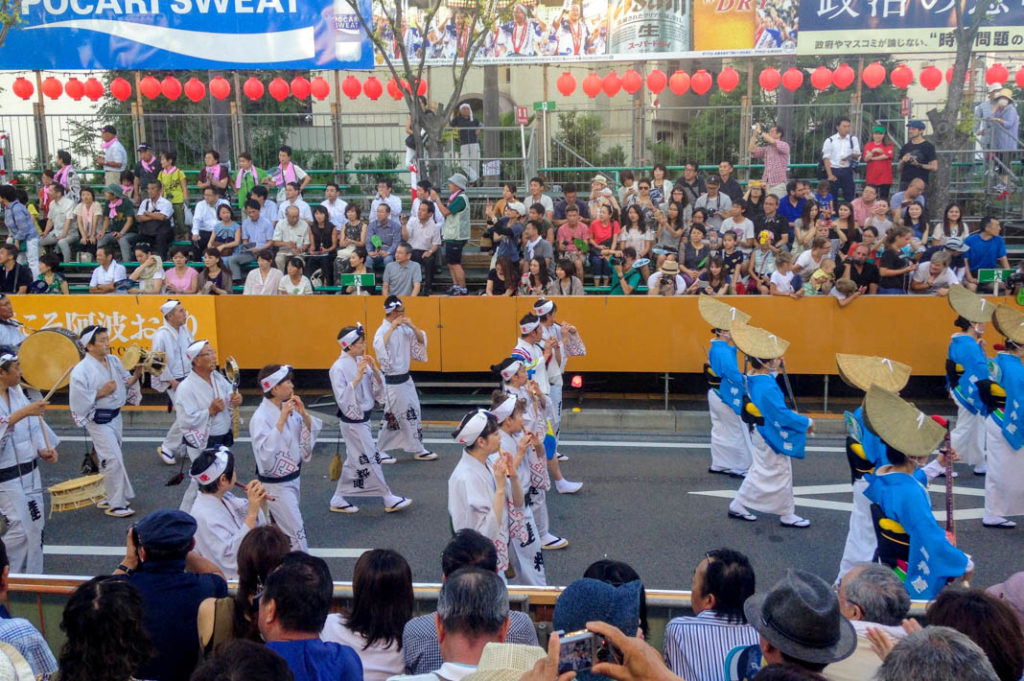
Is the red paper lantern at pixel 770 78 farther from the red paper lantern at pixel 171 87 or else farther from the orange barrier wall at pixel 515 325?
the red paper lantern at pixel 171 87

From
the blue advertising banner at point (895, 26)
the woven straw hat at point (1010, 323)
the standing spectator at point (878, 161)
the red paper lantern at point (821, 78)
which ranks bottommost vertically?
the woven straw hat at point (1010, 323)

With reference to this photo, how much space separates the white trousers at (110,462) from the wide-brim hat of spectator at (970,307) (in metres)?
7.50

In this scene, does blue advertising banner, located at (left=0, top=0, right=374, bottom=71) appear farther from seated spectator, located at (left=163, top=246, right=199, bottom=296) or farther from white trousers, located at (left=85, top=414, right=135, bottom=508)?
white trousers, located at (left=85, top=414, right=135, bottom=508)

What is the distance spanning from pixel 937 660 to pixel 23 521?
6.03 m

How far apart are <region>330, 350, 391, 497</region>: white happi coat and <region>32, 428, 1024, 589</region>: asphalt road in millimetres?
226

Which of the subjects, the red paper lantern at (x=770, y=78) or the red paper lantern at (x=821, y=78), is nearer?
the red paper lantern at (x=821, y=78)

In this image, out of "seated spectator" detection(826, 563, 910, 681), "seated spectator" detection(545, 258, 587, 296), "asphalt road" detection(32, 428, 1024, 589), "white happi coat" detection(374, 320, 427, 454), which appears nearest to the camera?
"seated spectator" detection(826, 563, 910, 681)

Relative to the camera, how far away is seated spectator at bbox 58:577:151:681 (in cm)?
324

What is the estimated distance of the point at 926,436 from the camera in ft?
17.6

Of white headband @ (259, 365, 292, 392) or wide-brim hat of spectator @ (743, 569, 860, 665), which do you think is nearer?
wide-brim hat of spectator @ (743, 569, 860, 665)

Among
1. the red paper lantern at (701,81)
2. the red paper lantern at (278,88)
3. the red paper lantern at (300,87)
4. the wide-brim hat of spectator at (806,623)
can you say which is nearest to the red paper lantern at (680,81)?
the red paper lantern at (701,81)

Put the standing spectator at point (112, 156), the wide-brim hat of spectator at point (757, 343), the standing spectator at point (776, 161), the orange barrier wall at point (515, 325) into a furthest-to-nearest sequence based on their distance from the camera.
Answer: the standing spectator at point (112, 156) → the standing spectator at point (776, 161) → the orange barrier wall at point (515, 325) → the wide-brim hat of spectator at point (757, 343)

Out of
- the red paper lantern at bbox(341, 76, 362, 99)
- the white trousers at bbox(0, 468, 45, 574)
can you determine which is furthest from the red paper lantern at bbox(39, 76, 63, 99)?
the white trousers at bbox(0, 468, 45, 574)

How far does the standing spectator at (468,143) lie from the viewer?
53.1 ft
